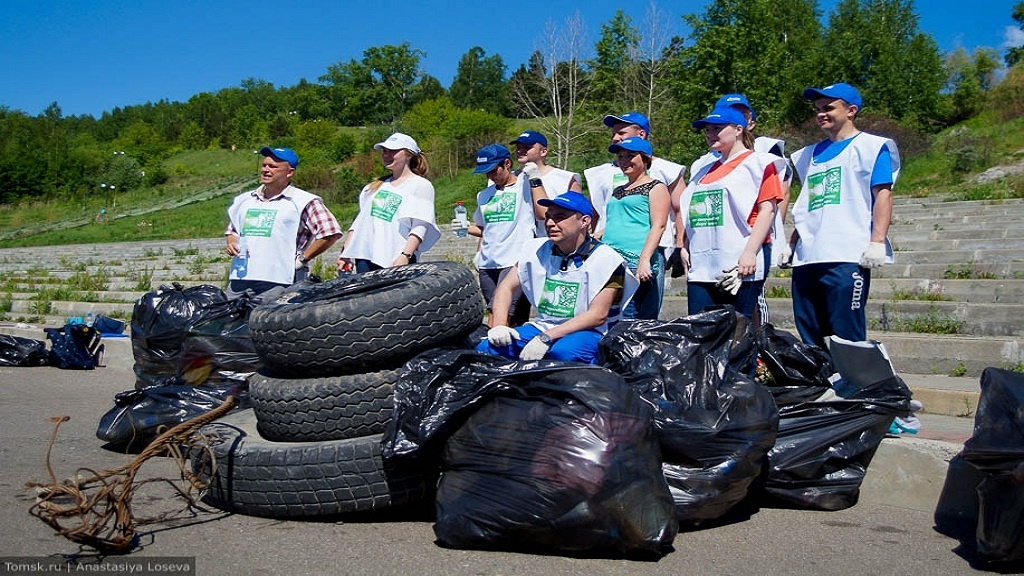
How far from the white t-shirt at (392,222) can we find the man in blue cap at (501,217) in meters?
0.44

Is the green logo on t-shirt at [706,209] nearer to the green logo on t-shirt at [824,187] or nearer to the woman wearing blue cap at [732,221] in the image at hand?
the woman wearing blue cap at [732,221]

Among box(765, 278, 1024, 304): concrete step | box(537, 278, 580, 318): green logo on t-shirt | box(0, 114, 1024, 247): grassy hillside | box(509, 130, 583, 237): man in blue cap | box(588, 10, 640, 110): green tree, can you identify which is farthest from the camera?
box(588, 10, 640, 110): green tree

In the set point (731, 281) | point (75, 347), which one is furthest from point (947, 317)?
point (75, 347)

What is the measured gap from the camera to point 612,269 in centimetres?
469

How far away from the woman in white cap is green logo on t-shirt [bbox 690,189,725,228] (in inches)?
84.2

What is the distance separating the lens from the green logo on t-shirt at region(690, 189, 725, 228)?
5.33 m

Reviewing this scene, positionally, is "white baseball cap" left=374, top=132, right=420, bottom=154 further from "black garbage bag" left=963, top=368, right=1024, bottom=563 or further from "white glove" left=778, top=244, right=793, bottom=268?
"black garbage bag" left=963, top=368, right=1024, bottom=563

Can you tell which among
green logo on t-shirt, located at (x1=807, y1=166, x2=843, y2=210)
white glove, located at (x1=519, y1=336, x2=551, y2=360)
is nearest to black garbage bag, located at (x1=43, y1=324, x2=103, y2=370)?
white glove, located at (x1=519, y1=336, x2=551, y2=360)

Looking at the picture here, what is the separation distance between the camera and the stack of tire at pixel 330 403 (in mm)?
4051

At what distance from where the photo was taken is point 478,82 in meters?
116

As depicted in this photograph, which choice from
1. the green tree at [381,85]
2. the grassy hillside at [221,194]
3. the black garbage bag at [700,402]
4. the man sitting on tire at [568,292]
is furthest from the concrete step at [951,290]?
the green tree at [381,85]

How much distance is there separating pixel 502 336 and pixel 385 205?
245 cm

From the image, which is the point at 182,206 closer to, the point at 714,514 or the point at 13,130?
the point at 714,514

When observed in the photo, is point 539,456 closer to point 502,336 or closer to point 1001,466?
point 502,336
